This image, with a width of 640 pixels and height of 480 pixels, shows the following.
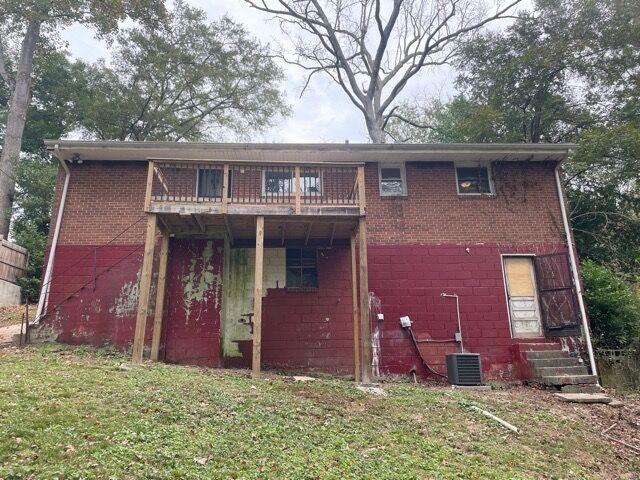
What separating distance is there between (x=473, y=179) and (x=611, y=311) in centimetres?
467

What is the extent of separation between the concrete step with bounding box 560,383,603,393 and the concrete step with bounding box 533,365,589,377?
0.40 meters

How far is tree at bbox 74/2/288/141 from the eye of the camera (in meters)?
20.5

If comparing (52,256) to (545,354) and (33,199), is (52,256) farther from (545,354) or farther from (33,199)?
(545,354)

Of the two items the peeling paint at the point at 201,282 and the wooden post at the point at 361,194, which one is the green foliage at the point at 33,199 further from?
the wooden post at the point at 361,194

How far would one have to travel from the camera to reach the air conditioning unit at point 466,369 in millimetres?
8953

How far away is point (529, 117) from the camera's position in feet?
58.3

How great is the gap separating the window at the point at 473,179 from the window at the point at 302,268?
417 centimetres

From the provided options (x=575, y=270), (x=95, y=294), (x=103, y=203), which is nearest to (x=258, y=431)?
(x=95, y=294)

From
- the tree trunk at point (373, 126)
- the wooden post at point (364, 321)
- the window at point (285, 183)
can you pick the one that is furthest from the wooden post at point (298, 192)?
the tree trunk at point (373, 126)

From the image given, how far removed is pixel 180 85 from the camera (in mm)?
21703

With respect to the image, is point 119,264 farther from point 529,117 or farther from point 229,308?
point 529,117

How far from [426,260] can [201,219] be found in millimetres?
5309

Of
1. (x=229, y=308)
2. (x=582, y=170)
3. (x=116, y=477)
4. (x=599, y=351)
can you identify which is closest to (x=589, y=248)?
(x=582, y=170)

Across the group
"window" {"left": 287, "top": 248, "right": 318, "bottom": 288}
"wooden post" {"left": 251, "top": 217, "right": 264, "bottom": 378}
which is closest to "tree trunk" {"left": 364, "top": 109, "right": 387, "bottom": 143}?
"window" {"left": 287, "top": 248, "right": 318, "bottom": 288}
